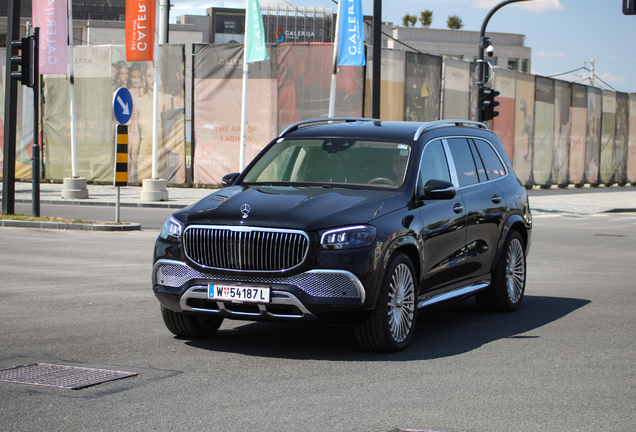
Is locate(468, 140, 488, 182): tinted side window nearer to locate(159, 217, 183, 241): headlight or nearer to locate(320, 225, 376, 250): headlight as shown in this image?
locate(320, 225, 376, 250): headlight

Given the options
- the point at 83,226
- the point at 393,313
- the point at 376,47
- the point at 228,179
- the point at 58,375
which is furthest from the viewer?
the point at 376,47

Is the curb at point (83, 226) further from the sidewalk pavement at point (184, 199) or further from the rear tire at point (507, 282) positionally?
the rear tire at point (507, 282)

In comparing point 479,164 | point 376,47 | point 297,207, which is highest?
point 376,47

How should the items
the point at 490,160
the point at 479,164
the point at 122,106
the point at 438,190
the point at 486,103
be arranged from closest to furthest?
the point at 438,190 → the point at 479,164 → the point at 490,160 → the point at 122,106 → the point at 486,103

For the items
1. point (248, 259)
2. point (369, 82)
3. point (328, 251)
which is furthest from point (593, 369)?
point (369, 82)

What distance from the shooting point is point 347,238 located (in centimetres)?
582

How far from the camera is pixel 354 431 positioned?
167 inches

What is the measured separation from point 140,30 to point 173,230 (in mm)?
18703

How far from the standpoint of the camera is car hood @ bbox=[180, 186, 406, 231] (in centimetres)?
586

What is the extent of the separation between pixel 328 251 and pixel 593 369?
2043 mm

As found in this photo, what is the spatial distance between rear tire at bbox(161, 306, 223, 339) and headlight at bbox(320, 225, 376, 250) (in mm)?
1280

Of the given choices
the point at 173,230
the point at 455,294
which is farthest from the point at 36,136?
the point at 455,294

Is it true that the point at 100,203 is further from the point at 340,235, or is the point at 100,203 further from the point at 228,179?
the point at 340,235

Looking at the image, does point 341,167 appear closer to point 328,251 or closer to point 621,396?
point 328,251
